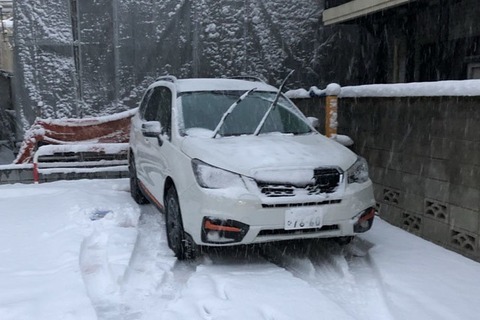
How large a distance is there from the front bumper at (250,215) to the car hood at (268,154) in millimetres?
214

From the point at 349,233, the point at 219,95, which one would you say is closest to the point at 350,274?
the point at 349,233

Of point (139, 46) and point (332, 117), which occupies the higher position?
point (139, 46)

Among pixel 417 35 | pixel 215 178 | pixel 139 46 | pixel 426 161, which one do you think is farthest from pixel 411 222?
pixel 139 46

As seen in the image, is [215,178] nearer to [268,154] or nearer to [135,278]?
[268,154]

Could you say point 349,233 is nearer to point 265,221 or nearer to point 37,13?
point 265,221

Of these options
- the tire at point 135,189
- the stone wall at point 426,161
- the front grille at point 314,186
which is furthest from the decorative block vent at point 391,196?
the tire at point 135,189

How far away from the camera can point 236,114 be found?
5098 millimetres

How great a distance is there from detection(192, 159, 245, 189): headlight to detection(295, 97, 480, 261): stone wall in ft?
6.96

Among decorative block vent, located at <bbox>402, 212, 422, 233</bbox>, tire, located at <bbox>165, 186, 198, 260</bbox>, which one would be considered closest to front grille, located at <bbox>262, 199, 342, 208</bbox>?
tire, located at <bbox>165, 186, 198, 260</bbox>

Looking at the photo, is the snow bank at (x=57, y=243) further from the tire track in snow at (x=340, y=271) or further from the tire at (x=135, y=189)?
the tire track in snow at (x=340, y=271)

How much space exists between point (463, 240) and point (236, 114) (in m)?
2.55

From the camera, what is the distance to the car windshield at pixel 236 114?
4902 mm

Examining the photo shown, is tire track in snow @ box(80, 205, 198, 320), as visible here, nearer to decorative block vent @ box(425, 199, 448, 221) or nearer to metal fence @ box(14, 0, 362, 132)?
decorative block vent @ box(425, 199, 448, 221)

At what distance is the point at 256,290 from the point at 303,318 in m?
0.53
